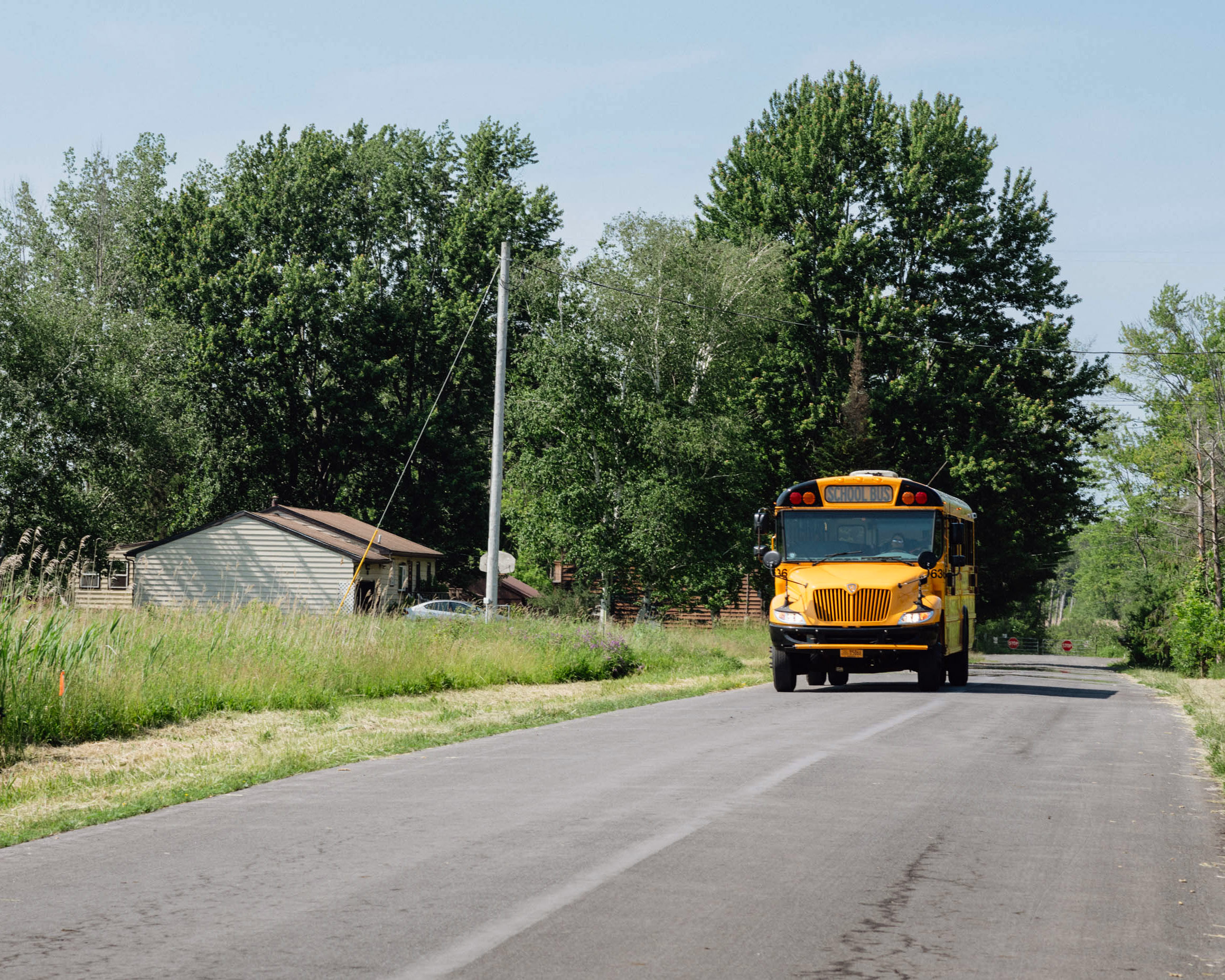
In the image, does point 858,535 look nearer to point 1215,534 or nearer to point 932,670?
point 932,670

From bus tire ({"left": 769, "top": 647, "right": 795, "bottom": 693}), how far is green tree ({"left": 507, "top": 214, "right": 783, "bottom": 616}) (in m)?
17.6

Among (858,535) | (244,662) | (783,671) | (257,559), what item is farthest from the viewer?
(257,559)

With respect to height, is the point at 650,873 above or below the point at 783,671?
below

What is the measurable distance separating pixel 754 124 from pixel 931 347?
11090mm

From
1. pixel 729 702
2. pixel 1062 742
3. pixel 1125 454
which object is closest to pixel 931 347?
pixel 1125 454

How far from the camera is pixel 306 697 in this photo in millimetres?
16156

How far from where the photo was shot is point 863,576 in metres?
20.1

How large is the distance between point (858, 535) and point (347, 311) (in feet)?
124

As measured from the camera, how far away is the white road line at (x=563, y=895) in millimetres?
4934

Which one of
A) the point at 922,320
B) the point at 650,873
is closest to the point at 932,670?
the point at 650,873

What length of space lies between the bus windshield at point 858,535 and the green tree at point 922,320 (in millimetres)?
23413

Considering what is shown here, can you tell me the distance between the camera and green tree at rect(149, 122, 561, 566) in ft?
177

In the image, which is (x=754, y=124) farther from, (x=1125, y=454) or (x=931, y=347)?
(x=1125, y=454)

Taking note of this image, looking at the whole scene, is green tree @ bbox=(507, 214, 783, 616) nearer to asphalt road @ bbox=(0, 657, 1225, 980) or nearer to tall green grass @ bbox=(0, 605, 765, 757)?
tall green grass @ bbox=(0, 605, 765, 757)
